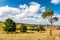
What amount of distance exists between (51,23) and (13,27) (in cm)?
3106

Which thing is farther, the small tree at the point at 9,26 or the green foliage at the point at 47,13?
the small tree at the point at 9,26

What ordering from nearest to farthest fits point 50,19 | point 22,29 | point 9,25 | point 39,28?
point 50,19
point 9,25
point 22,29
point 39,28

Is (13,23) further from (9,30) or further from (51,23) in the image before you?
(51,23)

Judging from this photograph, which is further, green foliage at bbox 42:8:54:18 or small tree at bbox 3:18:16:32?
small tree at bbox 3:18:16:32

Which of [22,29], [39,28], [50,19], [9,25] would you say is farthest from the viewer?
[39,28]

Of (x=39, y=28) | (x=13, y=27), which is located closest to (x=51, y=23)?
(x=13, y=27)

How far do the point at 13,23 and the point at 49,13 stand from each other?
30579 millimetres

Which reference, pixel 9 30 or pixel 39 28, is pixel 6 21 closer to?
pixel 9 30

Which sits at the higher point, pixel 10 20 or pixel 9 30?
pixel 10 20

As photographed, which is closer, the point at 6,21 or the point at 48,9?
the point at 48,9

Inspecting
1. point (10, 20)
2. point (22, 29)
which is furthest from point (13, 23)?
point (22, 29)

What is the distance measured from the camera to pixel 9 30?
76750 millimetres

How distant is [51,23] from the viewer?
5078cm

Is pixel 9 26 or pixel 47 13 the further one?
pixel 9 26
